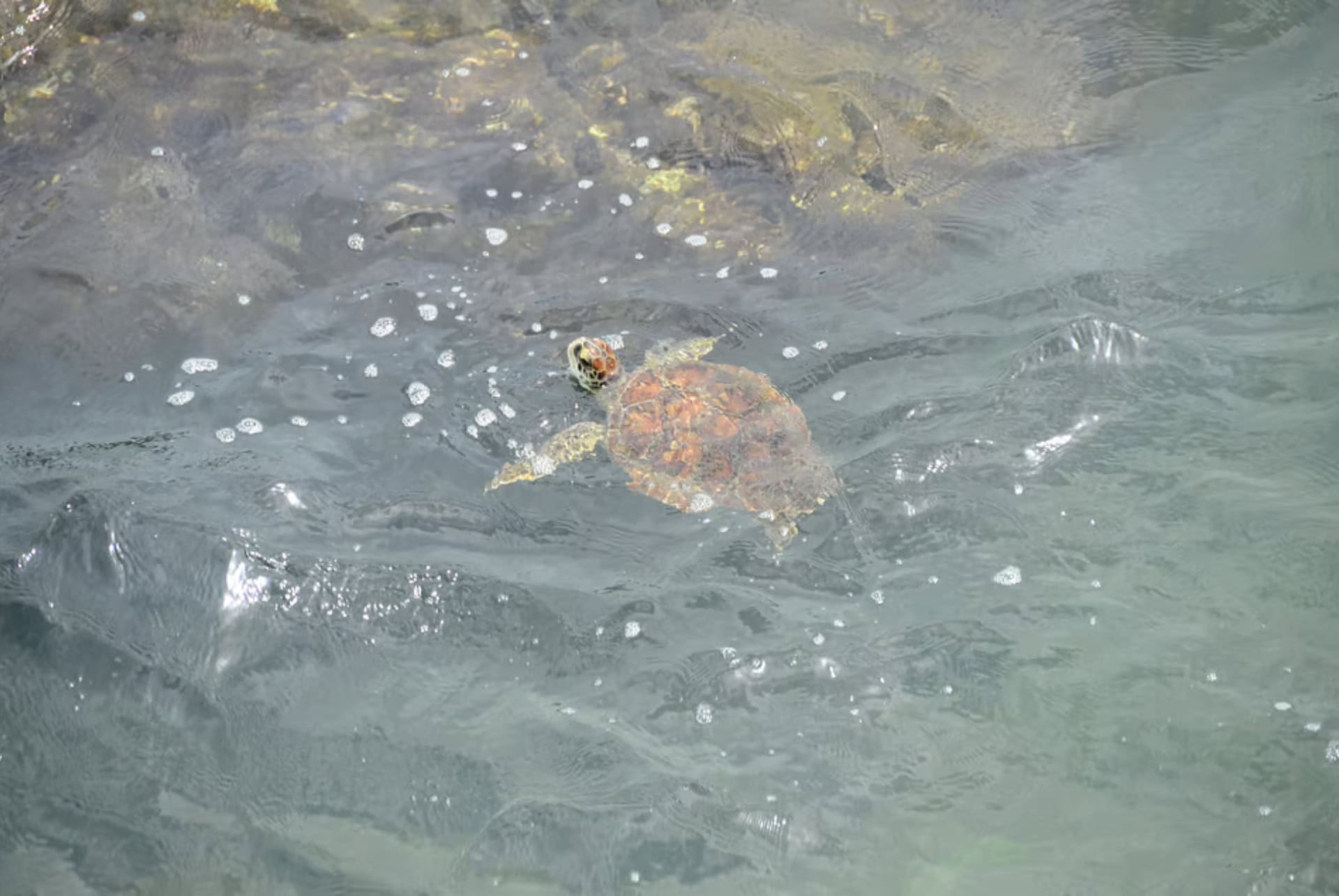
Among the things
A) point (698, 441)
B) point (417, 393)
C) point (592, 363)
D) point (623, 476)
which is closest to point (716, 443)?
point (698, 441)

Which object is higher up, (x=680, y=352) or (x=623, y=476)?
(x=680, y=352)

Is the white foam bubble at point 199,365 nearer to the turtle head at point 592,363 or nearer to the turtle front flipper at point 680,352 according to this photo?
the turtle head at point 592,363

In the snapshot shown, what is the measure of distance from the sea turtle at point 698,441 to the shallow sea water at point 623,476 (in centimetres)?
10

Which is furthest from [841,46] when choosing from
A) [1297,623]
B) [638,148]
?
[1297,623]

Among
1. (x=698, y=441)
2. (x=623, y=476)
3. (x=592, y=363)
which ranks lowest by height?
(x=623, y=476)

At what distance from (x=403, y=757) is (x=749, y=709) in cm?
104

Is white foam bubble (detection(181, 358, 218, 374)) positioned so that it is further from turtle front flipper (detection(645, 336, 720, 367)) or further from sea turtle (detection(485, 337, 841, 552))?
turtle front flipper (detection(645, 336, 720, 367))

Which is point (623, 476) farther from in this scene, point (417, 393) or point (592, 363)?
point (417, 393)

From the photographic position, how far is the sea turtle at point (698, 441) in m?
3.84

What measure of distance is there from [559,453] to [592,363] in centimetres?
34

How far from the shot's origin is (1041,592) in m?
3.69

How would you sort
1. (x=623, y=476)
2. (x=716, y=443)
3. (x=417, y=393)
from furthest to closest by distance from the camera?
(x=417, y=393), (x=623, y=476), (x=716, y=443)

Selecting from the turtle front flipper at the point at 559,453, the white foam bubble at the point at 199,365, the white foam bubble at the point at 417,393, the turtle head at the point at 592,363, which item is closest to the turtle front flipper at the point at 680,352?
the turtle head at the point at 592,363

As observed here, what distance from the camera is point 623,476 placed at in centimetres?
403
